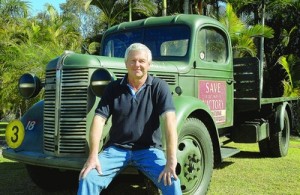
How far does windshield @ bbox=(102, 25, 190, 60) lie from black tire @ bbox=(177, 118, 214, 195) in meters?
1.10

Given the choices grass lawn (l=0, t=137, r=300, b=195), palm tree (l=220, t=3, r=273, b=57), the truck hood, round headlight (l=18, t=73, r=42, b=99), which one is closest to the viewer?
the truck hood

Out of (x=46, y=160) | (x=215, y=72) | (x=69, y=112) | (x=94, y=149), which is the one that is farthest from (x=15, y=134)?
(x=215, y=72)

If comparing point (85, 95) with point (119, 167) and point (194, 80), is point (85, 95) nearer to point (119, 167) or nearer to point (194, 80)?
point (119, 167)

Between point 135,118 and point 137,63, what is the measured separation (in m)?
0.42

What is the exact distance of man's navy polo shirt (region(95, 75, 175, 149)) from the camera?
3.12 metres

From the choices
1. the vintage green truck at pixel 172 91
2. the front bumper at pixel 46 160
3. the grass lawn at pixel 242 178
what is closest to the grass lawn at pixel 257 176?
the grass lawn at pixel 242 178

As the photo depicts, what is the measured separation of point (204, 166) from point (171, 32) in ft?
5.70

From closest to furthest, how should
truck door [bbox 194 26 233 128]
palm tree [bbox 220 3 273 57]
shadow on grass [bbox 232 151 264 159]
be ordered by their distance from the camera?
truck door [bbox 194 26 233 128] < shadow on grass [bbox 232 151 264 159] < palm tree [bbox 220 3 273 57]

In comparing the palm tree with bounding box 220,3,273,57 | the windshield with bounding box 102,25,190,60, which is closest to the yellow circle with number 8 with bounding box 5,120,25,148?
the windshield with bounding box 102,25,190,60

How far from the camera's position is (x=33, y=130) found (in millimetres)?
4461

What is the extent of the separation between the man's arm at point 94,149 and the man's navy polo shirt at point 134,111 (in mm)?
69

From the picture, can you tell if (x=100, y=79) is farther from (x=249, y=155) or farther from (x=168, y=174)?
Answer: (x=249, y=155)

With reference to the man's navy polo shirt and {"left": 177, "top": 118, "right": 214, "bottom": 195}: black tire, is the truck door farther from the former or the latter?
the man's navy polo shirt

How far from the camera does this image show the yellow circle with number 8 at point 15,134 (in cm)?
432
